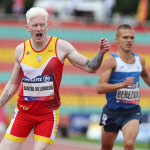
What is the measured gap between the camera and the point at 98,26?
27.4 metres

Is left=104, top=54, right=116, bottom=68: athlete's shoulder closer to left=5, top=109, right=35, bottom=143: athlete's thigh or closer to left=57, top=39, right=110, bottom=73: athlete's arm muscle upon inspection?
left=57, top=39, right=110, bottom=73: athlete's arm muscle

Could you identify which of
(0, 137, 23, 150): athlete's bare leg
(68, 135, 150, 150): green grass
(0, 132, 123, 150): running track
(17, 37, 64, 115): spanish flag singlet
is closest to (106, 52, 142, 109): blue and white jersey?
(17, 37, 64, 115): spanish flag singlet

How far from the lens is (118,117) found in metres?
6.12

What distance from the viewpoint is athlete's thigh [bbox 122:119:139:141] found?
225 inches

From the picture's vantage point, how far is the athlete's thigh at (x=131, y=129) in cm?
572

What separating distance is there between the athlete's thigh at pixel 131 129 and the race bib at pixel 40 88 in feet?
4.67

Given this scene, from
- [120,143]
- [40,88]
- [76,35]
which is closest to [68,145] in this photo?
[120,143]

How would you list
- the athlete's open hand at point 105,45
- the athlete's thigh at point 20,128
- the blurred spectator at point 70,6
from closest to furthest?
the athlete's open hand at point 105,45 < the athlete's thigh at point 20,128 < the blurred spectator at point 70,6

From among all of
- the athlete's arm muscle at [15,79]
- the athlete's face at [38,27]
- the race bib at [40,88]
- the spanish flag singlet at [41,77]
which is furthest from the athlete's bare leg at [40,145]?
the athlete's face at [38,27]

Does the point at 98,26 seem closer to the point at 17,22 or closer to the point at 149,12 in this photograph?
the point at 17,22

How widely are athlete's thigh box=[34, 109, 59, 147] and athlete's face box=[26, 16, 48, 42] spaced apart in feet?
3.36

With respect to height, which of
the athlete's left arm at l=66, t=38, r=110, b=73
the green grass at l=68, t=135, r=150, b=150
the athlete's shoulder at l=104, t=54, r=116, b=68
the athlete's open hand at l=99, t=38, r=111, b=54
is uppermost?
the athlete's open hand at l=99, t=38, r=111, b=54

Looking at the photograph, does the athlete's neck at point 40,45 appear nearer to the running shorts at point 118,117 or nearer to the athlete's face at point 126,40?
the athlete's face at point 126,40

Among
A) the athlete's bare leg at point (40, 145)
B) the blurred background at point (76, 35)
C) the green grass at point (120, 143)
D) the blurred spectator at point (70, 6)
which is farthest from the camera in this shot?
the blurred spectator at point (70, 6)
